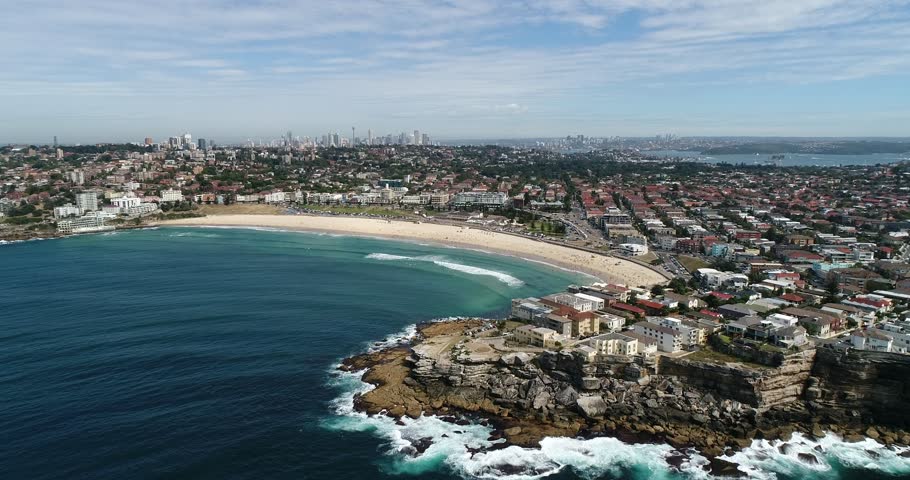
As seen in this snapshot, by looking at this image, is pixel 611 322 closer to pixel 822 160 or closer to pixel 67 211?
pixel 67 211

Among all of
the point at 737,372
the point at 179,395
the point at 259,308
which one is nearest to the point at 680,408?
the point at 737,372

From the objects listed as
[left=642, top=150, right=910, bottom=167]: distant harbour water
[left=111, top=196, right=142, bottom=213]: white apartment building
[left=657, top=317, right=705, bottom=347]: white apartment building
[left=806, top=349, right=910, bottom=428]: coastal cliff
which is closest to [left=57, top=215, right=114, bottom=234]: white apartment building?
[left=111, top=196, right=142, bottom=213]: white apartment building

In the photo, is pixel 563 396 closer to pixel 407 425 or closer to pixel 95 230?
pixel 407 425

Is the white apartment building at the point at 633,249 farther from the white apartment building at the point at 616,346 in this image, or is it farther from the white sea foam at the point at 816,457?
the white sea foam at the point at 816,457

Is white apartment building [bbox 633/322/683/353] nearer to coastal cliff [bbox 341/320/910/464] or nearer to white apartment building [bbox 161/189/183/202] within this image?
coastal cliff [bbox 341/320/910/464]

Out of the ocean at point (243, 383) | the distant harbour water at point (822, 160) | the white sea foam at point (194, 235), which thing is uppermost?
the distant harbour water at point (822, 160)

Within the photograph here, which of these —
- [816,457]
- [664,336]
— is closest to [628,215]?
[664,336]

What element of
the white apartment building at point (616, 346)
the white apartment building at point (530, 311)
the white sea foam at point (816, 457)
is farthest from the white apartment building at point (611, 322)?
the white sea foam at point (816, 457)
